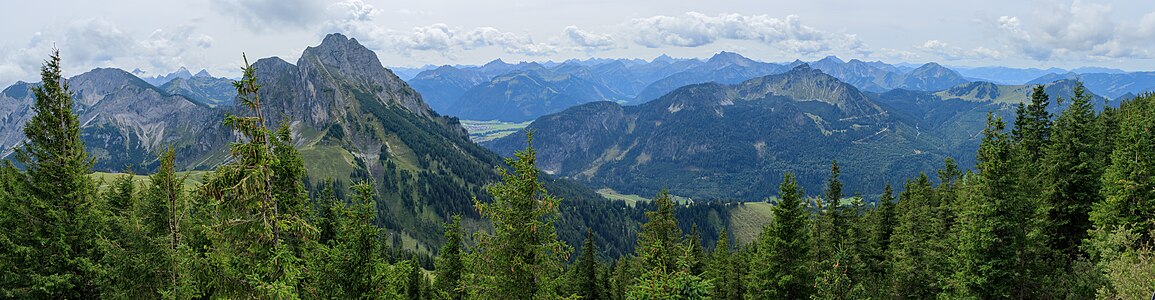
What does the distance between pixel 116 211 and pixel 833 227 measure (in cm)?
4799

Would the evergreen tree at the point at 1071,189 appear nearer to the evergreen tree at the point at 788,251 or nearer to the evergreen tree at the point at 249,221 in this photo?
the evergreen tree at the point at 788,251

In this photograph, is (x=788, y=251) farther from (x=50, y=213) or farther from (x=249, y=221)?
(x=50, y=213)

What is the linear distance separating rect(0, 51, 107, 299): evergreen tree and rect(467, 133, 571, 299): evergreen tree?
1715cm

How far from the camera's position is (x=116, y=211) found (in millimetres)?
31172

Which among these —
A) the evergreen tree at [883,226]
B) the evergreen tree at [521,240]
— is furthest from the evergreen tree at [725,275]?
the evergreen tree at [521,240]

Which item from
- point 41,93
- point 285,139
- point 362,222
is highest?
point 41,93

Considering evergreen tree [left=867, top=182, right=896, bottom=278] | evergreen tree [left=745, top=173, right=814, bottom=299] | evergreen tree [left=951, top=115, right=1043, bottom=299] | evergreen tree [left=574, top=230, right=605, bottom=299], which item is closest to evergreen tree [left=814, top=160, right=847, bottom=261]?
evergreen tree [left=867, top=182, right=896, bottom=278]

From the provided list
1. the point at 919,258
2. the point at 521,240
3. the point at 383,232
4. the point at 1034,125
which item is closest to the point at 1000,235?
the point at 919,258

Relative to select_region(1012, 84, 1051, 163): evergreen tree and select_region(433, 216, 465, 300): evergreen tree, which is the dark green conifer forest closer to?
select_region(1012, 84, 1051, 163): evergreen tree

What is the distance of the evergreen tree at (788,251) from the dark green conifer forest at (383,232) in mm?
83

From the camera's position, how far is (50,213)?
23188 millimetres

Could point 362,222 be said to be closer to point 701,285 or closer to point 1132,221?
point 701,285

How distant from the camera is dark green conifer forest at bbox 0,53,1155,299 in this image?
1645 centimetres

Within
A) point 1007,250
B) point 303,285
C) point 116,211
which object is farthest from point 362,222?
point 1007,250
